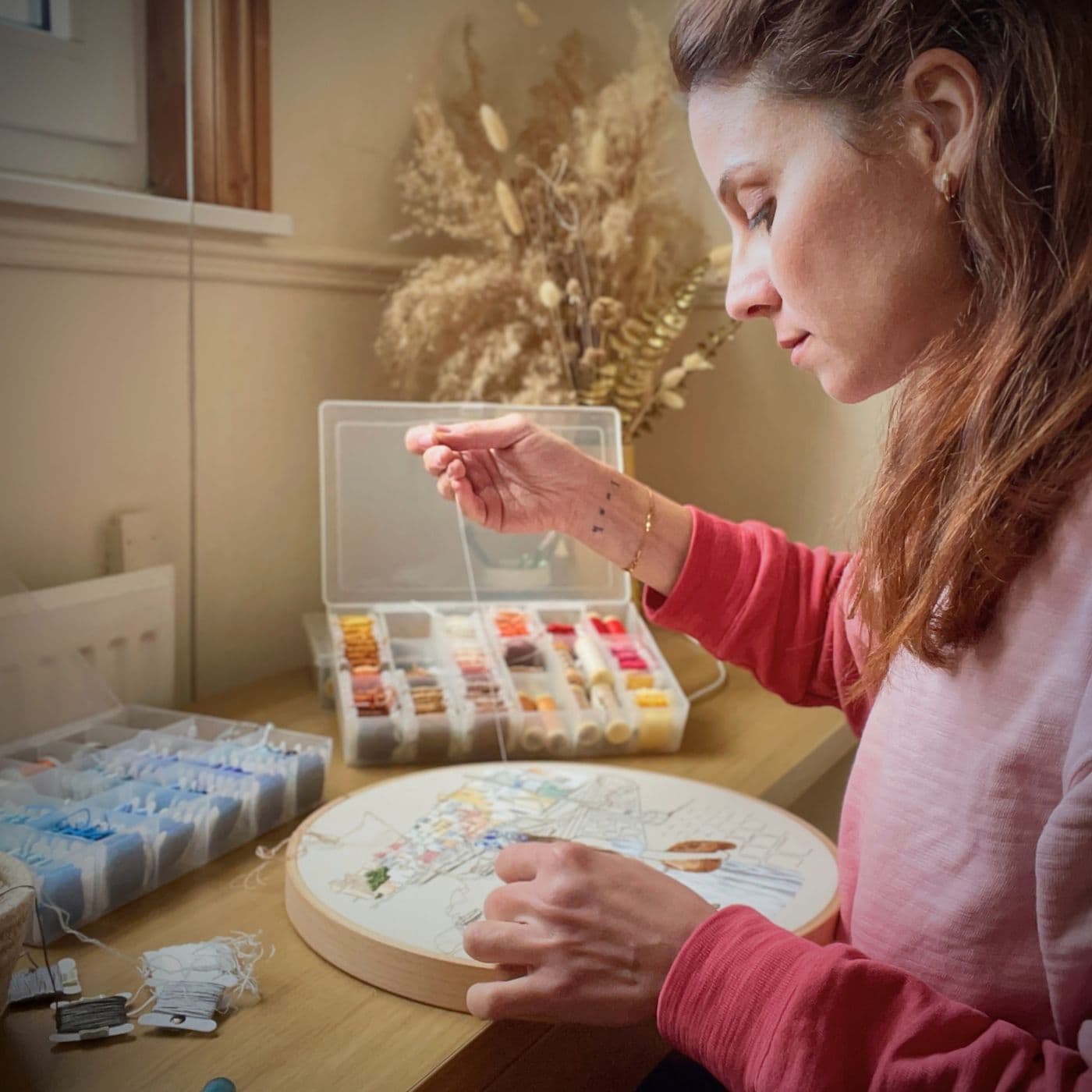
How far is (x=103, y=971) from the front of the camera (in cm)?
71

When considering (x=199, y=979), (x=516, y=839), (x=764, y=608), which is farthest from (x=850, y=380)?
(x=199, y=979)

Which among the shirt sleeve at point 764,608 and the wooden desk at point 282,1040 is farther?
the shirt sleeve at point 764,608

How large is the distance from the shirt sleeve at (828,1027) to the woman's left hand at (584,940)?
0.07 feet

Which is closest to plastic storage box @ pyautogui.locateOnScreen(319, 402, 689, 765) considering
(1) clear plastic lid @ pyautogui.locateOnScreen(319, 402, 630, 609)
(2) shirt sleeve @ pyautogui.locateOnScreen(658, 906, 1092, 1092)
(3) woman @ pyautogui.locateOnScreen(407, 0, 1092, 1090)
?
(1) clear plastic lid @ pyautogui.locateOnScreen(319, 402, 630, 609)

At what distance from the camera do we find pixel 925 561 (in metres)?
0.64

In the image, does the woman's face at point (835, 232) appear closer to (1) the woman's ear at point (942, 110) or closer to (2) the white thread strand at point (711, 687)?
(1) the woman's ear at point (942, 110)

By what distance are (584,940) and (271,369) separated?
861 mm

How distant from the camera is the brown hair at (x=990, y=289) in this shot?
58 centimetres

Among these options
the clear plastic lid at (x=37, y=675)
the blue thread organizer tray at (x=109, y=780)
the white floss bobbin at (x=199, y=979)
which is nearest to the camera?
the white floss bobbin at (x=199, y=979)

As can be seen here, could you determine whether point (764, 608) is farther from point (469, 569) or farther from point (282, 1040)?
point (282, 1040)

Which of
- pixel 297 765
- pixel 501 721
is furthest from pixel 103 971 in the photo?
pixel 501 721

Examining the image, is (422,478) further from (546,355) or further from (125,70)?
(125,70)

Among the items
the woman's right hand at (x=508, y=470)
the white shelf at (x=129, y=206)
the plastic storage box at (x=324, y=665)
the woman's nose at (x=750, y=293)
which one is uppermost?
the white shelf at (x=129, y=206)

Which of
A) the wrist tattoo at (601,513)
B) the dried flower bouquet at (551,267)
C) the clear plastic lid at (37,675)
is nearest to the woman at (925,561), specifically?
the wrist tattoo at (601,513)
